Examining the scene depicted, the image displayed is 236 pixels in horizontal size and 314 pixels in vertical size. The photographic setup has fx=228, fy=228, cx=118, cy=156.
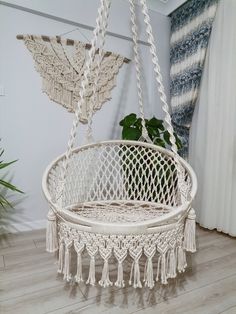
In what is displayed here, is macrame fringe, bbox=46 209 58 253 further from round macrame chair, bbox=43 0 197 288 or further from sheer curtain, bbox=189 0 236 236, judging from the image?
sheer curtain, bbox=189 0 236 236

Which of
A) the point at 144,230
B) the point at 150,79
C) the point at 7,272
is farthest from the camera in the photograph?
the point at 150,79

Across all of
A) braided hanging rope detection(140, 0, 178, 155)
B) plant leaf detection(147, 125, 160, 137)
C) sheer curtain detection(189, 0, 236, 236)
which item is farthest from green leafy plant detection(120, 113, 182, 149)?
braided hanging rope detection(140, 0, 178, 155)

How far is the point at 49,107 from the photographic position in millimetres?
2094

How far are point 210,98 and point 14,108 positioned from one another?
1724 mm

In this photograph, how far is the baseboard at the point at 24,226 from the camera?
200 cm

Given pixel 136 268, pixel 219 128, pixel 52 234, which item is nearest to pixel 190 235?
pixel 136 268

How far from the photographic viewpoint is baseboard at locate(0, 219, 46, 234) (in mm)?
1998

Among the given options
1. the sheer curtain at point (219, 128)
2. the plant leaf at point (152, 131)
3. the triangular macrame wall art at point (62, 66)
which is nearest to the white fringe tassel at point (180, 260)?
the sheer curtain at point (219, 128)

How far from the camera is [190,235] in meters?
1.09

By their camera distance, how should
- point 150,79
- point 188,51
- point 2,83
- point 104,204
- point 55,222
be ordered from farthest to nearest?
1. point 150,79
2. point 188,51
3. point 2,83
4. point 104,204
5. point 55,222

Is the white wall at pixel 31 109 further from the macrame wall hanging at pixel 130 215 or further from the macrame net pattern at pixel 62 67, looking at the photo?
the macrame wall hanging at pixel 130 215

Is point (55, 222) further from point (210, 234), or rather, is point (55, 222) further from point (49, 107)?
point (210, 234)

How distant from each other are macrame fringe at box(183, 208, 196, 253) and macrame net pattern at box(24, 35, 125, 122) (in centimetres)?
131

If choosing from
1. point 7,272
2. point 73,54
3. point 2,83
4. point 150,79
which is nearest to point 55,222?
point 7,272
